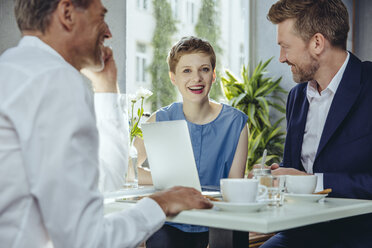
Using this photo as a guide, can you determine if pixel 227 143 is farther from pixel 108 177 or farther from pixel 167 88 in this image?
pixel 167 88

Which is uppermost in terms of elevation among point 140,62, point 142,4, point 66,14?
point 142,4

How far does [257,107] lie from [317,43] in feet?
8.72

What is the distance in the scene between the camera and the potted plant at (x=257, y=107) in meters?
4.82

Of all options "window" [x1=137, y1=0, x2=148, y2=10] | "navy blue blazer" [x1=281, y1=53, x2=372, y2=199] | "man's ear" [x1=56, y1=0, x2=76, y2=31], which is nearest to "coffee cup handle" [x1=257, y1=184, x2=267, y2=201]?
"navy blue blazer" [x1=281, y1=53, x2=372, y2=199]

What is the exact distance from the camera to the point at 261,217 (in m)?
1.19

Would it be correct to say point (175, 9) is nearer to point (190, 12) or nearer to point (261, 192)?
point (190, 12)

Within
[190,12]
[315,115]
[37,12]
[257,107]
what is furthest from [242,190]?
[190,12]

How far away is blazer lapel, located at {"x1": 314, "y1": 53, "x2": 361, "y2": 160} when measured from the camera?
78.0 inches

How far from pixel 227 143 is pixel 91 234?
155 centimetres

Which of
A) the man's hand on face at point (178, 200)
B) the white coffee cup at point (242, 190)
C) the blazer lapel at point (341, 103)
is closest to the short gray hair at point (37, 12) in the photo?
the man's hand on face at point (178, 200)

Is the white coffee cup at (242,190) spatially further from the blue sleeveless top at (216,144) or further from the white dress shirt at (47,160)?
the blue sleeveless top at (216,144)

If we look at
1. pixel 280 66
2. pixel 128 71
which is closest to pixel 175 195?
pixel 128 71

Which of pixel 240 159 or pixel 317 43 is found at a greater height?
pixel 317 43

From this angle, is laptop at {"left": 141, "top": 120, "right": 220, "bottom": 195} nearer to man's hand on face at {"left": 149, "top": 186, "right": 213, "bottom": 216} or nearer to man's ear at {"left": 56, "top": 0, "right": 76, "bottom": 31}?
man's hand on face at {"left": 149, "top": 186, "right": 213, "bottom": 216}
